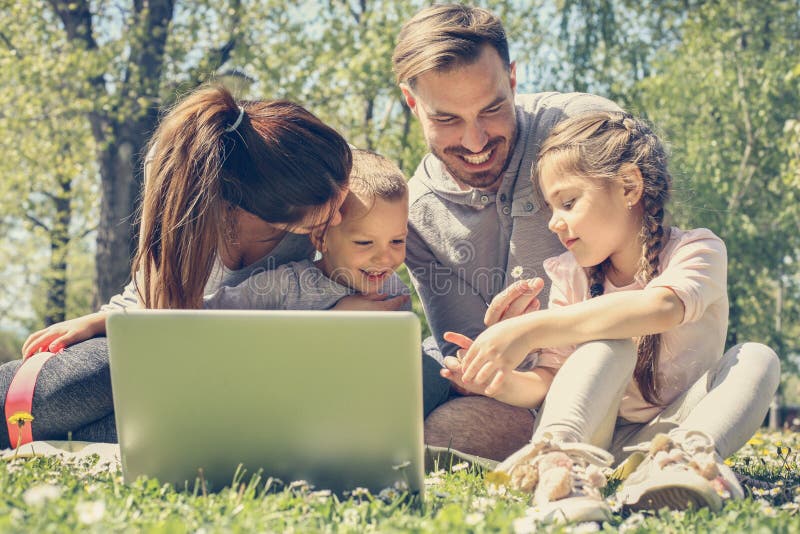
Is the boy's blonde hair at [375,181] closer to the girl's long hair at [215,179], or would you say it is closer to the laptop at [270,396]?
the girl's long hair at [215,179]

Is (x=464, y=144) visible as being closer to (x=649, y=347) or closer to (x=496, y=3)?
(x=649, y=347)

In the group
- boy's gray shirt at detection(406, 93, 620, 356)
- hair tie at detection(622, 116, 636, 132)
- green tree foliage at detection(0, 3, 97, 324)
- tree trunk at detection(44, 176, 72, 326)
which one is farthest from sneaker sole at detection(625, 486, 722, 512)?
tree trunk at detection(44, 176, 72, 326)

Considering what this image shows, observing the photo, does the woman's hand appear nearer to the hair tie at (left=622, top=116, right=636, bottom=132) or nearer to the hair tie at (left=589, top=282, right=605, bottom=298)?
the hair tie at (left=589, top=282, right=605, bottom=298)

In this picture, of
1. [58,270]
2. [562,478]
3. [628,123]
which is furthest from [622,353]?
[58,270]

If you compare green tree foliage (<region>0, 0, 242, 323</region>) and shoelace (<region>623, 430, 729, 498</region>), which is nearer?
shoelace (<region>623, 430, 729, 498</region>)

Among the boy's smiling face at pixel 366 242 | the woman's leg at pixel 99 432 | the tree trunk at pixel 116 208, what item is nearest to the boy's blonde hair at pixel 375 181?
the boy's smiling face at pixel 366 242

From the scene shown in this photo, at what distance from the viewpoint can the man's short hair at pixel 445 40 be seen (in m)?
3.88

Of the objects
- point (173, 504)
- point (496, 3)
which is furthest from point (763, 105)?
point (173, 504)

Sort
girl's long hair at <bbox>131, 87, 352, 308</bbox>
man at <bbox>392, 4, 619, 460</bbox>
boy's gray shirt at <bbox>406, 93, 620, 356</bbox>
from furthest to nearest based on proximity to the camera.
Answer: boy's gray shirt at <bbox>406, 93, 620, 356</bbox>
man at <bbox>392, 4, 619, 460</bbox>
girl's long hair at <bbox>131, 87, 352, 308</bbox>

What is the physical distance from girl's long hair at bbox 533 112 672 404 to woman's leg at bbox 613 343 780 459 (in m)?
0.21

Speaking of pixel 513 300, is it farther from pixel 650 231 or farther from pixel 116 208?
pixel 116 208

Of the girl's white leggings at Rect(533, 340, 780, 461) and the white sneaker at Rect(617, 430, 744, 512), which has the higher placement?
the girl's white leggings at Rect(533, 340, 780, 461)

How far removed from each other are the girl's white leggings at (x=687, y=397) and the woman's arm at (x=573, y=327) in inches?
2.3

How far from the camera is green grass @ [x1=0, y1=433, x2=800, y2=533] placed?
5.80 ft
